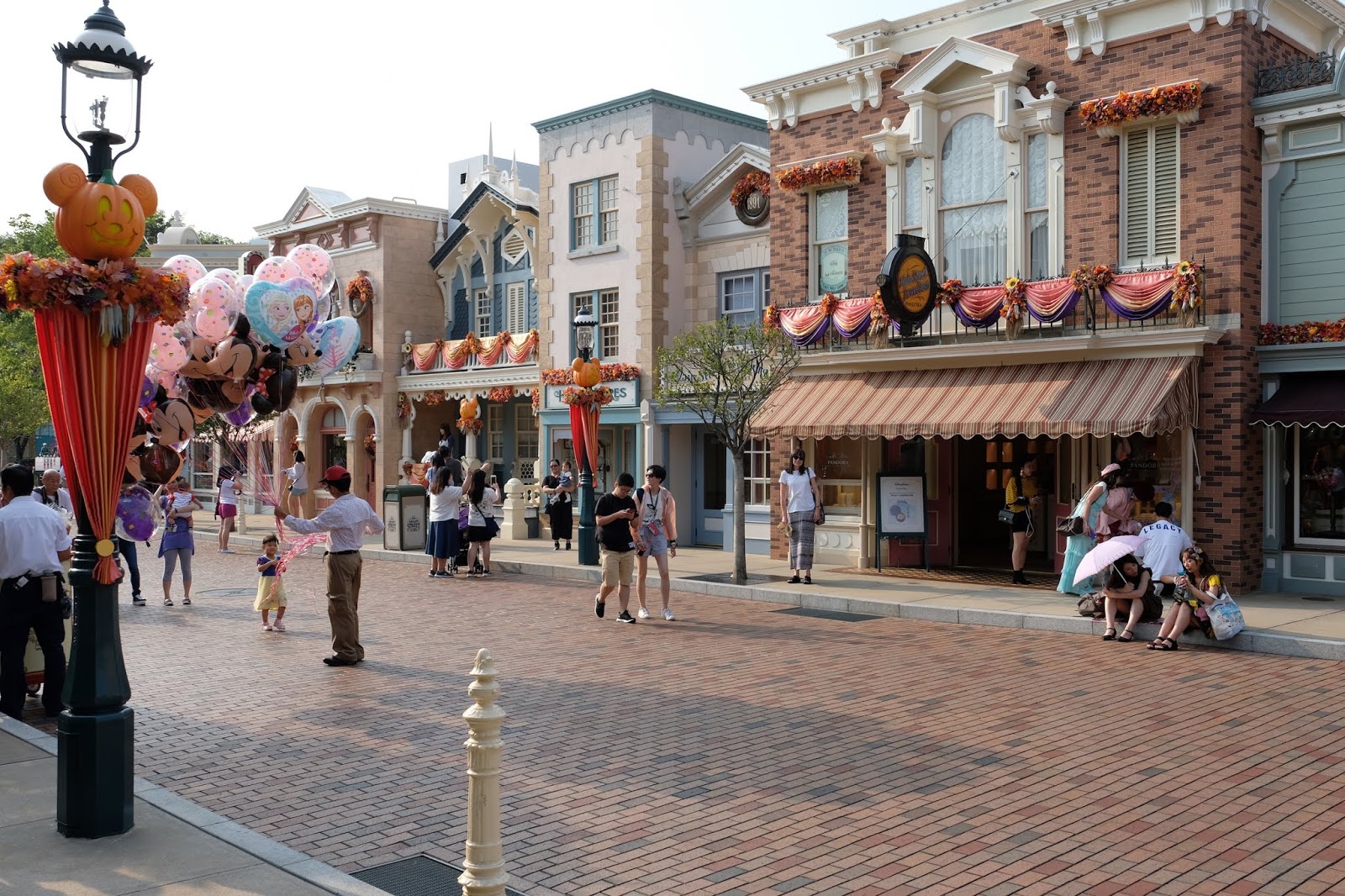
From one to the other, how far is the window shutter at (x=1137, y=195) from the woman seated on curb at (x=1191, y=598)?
5.76m

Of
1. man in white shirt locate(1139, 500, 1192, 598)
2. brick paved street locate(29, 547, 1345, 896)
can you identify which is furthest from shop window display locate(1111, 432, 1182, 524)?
brick paved street locate(29, 547, 1345, 896)

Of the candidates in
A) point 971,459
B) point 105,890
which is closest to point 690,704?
point 105,890

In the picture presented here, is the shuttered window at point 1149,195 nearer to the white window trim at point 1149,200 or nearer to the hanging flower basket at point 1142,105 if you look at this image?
the white window trim at point 1149,200

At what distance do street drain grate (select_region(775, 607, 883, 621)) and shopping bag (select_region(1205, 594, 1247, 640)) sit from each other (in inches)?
154

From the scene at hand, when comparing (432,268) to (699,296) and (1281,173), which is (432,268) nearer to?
(699,296)

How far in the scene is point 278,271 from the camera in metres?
11.3

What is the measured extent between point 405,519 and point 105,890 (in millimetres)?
16849

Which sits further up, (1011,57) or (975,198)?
(1011,57)

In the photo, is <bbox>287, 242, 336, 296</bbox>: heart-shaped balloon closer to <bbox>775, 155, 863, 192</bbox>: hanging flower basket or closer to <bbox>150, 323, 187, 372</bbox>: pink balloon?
<bbox>150, 323, 187, 372</bbox>: pink balloon

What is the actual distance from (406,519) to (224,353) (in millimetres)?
11680

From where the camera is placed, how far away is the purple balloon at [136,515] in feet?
35.3

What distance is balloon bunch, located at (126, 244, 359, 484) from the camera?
33.3 feet

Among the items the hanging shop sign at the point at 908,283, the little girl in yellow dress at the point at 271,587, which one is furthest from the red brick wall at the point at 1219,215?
the little girl in yellow dress at the point at 271,587

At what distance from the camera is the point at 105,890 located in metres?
5.11
